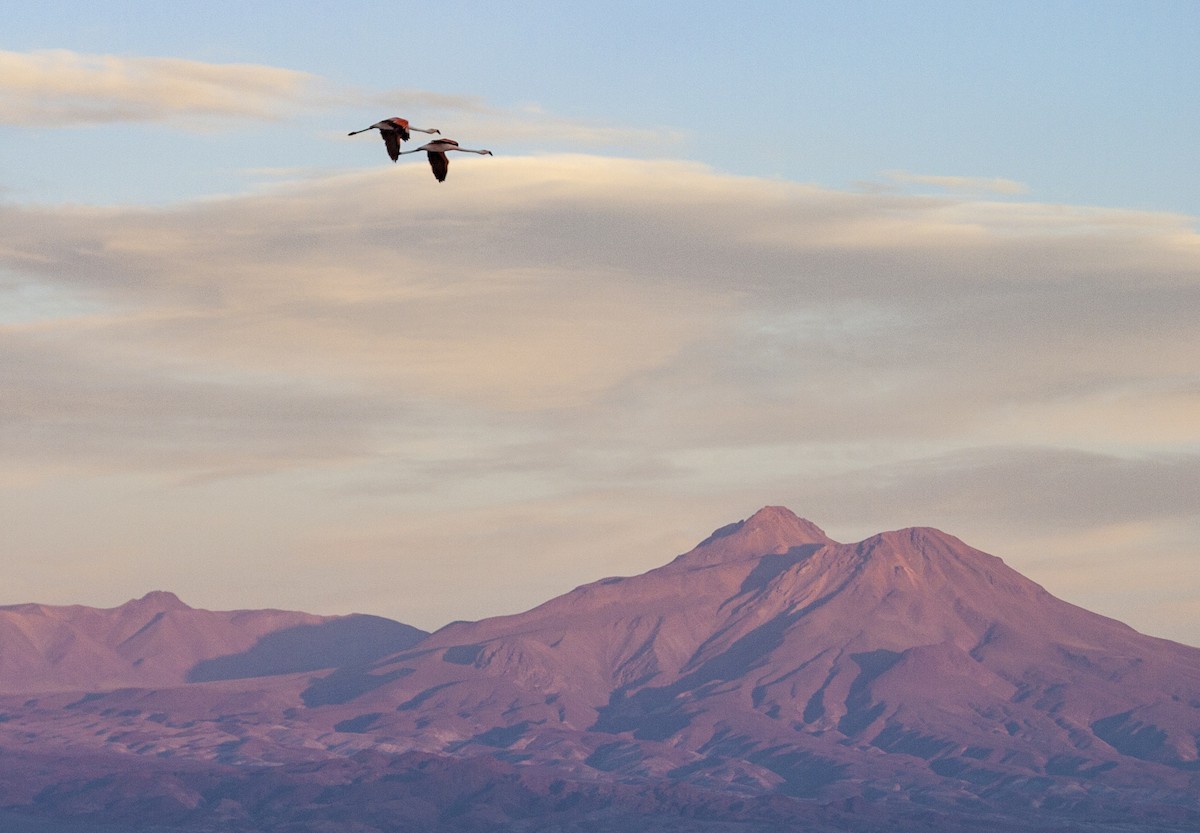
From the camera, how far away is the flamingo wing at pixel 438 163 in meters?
52.5

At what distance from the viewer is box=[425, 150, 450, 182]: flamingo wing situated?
5253 cm

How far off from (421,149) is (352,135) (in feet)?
19.7

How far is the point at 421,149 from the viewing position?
52344 mm

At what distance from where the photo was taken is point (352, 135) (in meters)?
46.4

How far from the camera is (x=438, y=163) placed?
5312 centimetres

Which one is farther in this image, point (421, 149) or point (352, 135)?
point (421, 149)
